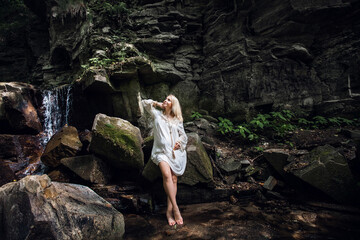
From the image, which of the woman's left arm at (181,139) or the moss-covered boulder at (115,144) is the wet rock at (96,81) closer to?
the moss-covered boulder at (115,144)

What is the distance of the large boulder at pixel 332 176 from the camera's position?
299cm

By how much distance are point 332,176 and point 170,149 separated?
3.19m

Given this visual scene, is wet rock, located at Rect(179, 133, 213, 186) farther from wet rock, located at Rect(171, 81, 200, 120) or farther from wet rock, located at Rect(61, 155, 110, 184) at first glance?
wet rock, located at Rect(171, 81, 200, 120)

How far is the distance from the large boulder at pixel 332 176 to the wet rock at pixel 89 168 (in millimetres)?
4453

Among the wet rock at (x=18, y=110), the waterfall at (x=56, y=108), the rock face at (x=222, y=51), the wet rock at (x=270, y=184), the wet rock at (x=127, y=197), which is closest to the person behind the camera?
the wet rock at (x=127, y=197)

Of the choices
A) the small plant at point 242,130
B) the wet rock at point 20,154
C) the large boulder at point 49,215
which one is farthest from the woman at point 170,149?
the wet rock at point 20,154

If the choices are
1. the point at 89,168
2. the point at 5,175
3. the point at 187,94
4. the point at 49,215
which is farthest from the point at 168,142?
the point at 187,94

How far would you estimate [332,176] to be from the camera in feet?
10.1

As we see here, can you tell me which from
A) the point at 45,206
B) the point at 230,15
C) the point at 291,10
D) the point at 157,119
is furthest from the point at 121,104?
the point at 291,10

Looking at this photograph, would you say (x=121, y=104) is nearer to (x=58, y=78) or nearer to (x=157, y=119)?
(x=157, y=119)

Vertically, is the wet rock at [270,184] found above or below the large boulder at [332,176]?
below

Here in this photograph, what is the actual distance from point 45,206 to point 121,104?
6.00 meters

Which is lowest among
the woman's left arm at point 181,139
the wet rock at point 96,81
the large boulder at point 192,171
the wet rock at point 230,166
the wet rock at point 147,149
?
the wet rock at point 230,166

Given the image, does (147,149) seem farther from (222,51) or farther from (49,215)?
(222,51)
